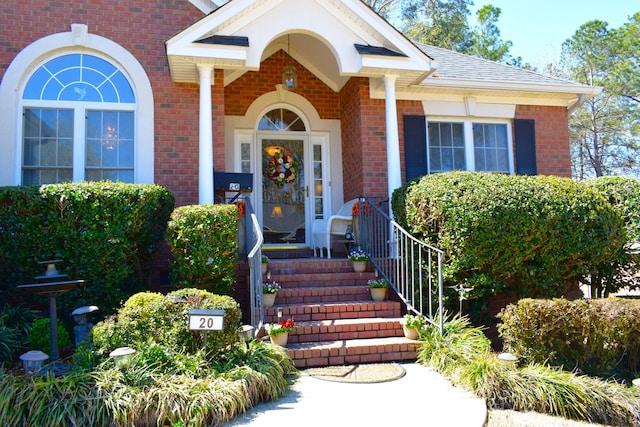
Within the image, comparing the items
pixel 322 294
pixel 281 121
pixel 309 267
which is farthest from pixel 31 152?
pixel 322 294

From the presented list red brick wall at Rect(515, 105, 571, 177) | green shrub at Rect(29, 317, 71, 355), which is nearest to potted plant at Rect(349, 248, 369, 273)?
green shrub at Rect(29, 317, 71, 355)

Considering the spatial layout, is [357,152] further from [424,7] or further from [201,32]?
[424,7]

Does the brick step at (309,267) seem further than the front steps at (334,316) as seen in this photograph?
Yes

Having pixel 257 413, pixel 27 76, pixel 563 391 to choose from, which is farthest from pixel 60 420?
pixel 27 76

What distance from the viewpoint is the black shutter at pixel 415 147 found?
839 cm

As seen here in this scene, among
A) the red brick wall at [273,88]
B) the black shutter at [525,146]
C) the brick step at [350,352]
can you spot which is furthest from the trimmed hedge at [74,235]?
the black shutter at [525,146]

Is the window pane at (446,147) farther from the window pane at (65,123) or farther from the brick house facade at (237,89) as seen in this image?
the window pane at (65,123)

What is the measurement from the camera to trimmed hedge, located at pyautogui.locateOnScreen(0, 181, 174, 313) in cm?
562

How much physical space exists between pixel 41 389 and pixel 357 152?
5.69m

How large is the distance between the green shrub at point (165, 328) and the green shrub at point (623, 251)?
4920 mm

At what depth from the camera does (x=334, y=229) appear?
794cm

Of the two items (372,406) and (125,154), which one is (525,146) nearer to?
(372,406)

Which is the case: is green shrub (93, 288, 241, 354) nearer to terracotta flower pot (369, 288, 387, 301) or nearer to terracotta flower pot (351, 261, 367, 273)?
terracotta flower pot (369, 288, 387, 301)

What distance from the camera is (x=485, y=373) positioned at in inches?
170
